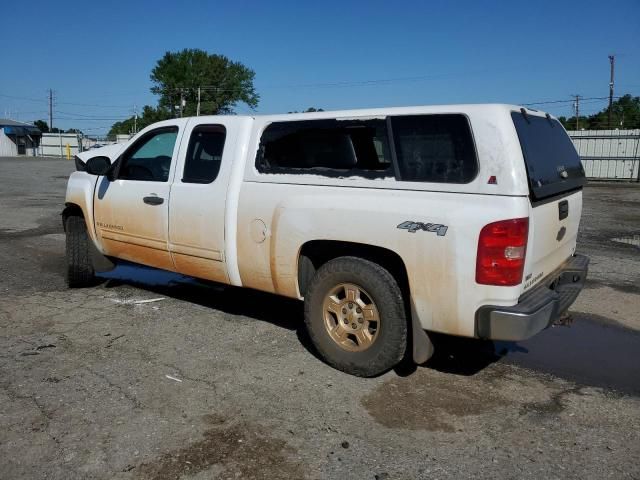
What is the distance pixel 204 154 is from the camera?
5.02m

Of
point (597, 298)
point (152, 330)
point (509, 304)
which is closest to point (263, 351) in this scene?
point (152, 330)

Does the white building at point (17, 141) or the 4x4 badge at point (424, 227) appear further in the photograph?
the white building at point (17, 141)

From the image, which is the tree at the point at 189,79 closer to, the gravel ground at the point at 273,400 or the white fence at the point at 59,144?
the white fence at the point at 59,144

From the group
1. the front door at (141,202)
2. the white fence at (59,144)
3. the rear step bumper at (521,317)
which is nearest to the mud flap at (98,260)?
the front door at (141,202)

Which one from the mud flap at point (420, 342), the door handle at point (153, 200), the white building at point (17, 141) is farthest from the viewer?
the white building at point (17, 141)

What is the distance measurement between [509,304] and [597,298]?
11.6 feet

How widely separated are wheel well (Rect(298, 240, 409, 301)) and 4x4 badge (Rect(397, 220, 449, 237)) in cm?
22

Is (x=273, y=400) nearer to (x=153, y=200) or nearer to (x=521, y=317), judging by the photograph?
(x=521, y=317)

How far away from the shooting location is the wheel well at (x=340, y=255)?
3.93 m

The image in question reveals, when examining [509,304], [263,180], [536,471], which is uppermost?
[263,180]

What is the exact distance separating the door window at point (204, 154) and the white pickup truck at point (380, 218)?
13 mm

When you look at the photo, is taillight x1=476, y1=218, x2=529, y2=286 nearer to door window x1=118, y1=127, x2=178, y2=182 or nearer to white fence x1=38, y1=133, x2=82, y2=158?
door window x1=118, y1=127, x2=178, y2=182

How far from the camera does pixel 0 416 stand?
3.46m

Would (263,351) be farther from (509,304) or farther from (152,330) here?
(509,304)
